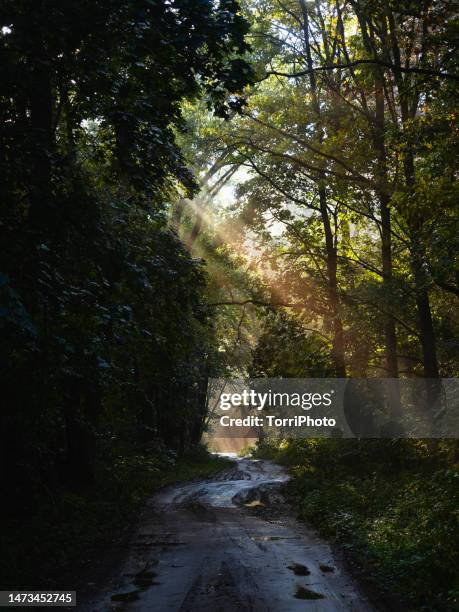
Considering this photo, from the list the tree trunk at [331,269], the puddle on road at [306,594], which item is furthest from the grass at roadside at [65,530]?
the tree trunk at [331,269]

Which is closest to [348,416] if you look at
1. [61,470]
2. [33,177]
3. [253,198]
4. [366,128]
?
[253,198]

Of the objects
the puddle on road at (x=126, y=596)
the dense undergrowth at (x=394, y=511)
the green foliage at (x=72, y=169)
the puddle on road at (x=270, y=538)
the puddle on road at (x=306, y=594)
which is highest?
the green foliage at (x=72, y=169)

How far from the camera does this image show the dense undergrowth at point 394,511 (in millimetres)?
8117

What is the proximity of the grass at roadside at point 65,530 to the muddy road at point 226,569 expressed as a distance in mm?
732

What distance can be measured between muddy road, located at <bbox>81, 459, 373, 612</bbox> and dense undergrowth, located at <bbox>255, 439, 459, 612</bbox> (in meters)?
0.60

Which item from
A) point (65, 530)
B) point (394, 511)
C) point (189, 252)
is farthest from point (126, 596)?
point (189, 252)

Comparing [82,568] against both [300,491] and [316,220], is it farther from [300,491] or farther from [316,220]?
[316,220]

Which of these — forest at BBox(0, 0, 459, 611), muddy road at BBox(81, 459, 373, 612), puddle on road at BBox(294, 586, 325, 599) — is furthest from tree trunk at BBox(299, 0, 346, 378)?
puddle on road at BBox(294, 586, 325, 599)

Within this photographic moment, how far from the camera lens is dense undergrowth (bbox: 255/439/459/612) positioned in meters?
8.12

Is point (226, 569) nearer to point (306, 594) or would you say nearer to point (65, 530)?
point (306, 594)

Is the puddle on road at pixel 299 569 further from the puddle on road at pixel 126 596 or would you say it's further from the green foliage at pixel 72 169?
the green foliage at pixel 72 169

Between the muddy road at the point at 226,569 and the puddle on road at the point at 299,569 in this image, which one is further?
the puddle on road at the point at 299,569

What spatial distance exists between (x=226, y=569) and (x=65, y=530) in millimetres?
3923

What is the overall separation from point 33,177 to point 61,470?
963cm
